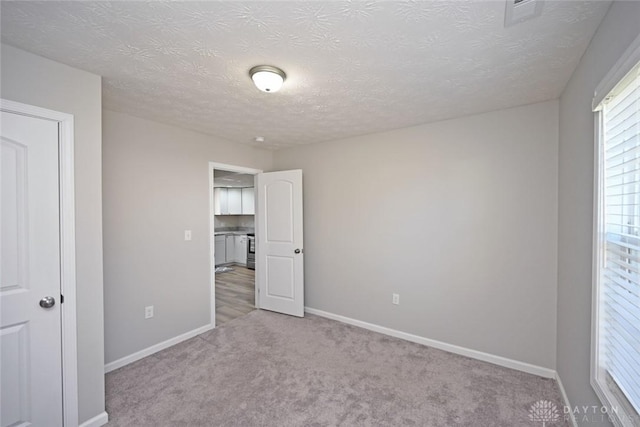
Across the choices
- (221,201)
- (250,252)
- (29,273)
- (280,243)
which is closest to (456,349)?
(280,243)

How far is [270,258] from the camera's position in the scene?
3.97 meters

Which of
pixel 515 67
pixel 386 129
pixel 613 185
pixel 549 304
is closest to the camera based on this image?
pixel 613 185

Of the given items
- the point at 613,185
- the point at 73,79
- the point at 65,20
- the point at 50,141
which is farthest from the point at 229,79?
the point at 613,185

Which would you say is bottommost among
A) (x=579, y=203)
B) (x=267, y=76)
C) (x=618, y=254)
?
(x=618, y=254)

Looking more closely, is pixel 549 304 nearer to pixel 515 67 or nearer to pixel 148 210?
pixel 515 67

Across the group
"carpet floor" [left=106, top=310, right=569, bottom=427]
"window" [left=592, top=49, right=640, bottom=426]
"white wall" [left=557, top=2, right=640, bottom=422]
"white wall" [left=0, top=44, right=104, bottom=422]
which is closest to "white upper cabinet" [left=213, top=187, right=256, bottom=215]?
"carpet floor" [left=106, top=310, right=569, bottom=427]

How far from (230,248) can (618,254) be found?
7.25m

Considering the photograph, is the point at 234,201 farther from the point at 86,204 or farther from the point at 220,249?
the point at 86,204

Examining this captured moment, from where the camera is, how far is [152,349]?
2.79 metres

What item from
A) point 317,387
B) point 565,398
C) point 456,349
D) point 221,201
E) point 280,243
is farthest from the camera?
point 221,201

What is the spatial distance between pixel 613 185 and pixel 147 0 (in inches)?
92.4

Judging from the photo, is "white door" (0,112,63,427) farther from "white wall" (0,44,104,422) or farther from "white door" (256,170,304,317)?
"white door" (256,170,304,317)

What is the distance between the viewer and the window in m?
1.11

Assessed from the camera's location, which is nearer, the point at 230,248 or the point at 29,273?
the point at 29,273
